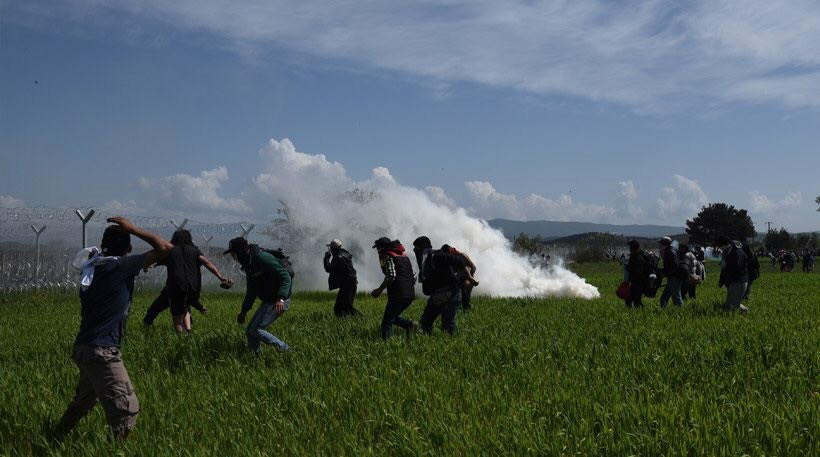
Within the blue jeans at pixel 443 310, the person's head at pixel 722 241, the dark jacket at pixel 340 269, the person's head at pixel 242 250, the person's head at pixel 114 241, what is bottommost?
the blue jeans at pixel 443 310

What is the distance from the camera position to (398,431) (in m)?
4.95

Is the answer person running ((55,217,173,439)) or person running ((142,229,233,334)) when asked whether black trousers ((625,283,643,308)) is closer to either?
person running ((142,229,233,334))

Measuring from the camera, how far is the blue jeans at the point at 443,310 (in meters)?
9.34

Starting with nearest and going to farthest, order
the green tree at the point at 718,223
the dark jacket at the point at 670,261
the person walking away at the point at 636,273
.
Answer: the dark jacket at the point at 670,261 → the person walking away at the point at 636,273 → the green tree at the point at 718,223

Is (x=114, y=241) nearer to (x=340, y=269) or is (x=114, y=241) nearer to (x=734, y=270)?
(x=340, y=269)

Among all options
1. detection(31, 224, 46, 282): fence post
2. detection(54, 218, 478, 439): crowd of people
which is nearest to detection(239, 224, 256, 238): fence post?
detection(31, 224, 46, 282): fence post

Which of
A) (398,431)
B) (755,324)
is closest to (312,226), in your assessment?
(755,324)

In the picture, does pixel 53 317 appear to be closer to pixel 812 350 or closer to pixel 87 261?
pixel 87 261

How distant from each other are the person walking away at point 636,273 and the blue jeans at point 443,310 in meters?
4.89

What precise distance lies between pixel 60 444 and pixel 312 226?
20535mm

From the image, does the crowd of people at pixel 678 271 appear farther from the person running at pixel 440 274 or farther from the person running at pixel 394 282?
the person running at pixel 394 282

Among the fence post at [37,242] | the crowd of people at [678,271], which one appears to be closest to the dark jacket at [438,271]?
the crowd of people at [678,271]

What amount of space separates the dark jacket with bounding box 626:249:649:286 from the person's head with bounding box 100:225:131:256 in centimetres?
1047

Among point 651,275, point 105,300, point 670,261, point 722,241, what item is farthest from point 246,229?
point 105,300
